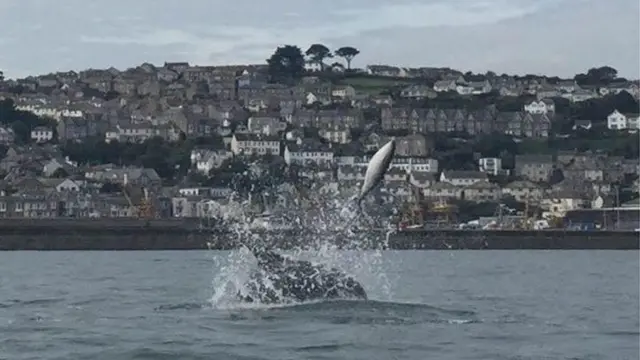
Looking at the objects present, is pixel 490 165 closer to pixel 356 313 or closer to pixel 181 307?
pixel 181 307

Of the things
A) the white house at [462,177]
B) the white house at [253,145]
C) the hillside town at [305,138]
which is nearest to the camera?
the hillside town at [305,138]

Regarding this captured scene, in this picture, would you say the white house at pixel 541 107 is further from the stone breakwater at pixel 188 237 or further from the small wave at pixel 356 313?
the small wave at pixel 356 313

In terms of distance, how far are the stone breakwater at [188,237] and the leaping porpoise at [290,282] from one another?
154 feet

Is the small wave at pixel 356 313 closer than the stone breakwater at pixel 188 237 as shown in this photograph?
Yes

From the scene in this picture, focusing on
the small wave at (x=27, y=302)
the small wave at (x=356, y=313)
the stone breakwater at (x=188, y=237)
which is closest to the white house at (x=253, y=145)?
the stone breakwater at (x=188, y=237)

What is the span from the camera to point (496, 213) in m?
112

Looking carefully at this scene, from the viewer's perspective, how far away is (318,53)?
193 m

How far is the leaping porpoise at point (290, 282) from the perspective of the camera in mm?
27875

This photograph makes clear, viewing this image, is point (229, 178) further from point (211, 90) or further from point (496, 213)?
point (211, 90)

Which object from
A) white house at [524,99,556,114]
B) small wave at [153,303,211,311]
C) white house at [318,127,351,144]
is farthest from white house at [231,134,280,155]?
small wave at [153,303,211,311]

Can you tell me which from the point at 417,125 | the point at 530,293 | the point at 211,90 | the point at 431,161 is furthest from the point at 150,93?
the point at 530,293

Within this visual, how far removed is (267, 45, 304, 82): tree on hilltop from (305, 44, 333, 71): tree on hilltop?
6.11ft

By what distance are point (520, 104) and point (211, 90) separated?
33533 millimetres

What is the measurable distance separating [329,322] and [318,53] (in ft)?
554
